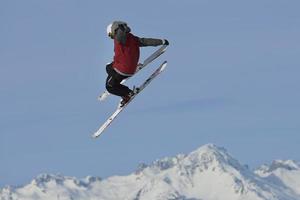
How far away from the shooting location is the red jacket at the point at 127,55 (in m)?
26.7

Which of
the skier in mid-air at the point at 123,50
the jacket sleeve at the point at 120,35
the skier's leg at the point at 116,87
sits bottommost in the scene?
the jacket sleeve at the point at 120,35

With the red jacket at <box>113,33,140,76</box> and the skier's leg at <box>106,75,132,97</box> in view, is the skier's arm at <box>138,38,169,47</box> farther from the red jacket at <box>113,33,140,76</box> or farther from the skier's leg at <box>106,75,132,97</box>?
the skier's leg at <box>106,75,132,97</box>

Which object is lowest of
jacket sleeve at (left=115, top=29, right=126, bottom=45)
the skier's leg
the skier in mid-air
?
jacket sleeve at (left=115, top=29, right=126, bottom=45)

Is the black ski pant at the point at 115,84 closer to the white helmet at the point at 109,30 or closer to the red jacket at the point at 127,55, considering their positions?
the red jacket at the point at 127,55

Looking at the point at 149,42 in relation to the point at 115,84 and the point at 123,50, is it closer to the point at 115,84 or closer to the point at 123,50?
the point at 123,50

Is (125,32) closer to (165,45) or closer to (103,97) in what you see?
(165,45)

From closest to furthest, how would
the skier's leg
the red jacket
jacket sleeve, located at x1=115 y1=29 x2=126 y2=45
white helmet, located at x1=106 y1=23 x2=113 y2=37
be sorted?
1. jacket sleeve, located at x1=115 y1=29 x2=126 y2=45
2. white helmet, located at x1=106 y1=23 x2=113 y2=37
3. the red jacket
4. the skier's leg

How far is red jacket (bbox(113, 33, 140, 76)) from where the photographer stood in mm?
26688

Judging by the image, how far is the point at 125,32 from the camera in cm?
2605

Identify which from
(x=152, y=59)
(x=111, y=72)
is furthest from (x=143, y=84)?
(x=111, y=72)

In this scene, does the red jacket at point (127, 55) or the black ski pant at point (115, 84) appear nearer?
the red jacket at point (127, 55)

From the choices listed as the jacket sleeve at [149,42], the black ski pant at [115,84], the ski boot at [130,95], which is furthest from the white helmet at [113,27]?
the ski boot at [130,95]

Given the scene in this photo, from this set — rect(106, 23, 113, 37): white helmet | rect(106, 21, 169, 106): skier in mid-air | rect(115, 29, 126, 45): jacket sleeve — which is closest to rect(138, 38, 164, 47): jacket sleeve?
rect(106, 21, 169, 106): skier in mid-air

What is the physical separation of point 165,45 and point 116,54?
1599 mm
